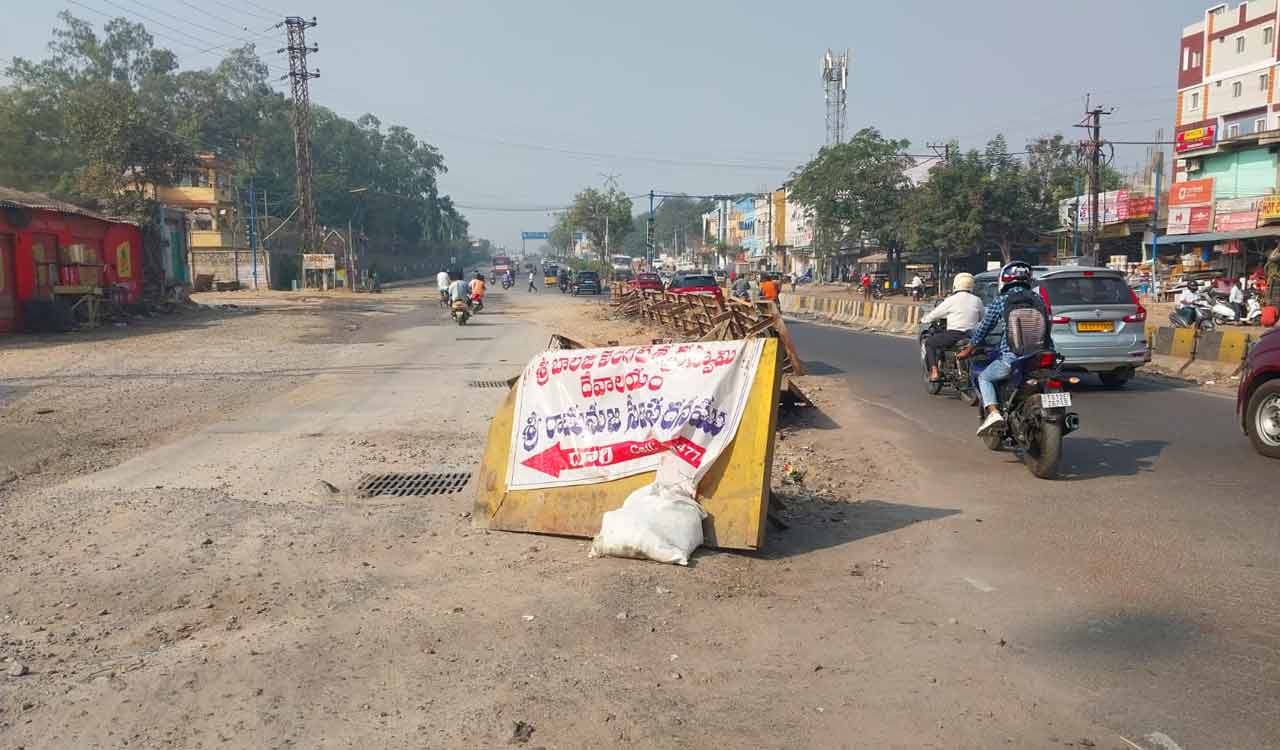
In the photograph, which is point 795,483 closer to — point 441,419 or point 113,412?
point 441,419

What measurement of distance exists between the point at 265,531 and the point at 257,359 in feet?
41.5

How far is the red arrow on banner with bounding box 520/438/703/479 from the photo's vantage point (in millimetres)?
5812

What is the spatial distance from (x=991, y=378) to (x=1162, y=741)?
5172 mm

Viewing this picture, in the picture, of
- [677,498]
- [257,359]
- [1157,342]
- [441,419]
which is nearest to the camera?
[677,498]

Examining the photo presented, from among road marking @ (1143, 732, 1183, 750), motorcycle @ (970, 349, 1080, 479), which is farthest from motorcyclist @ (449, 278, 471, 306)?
road marking @ (1143, 732, 1183, 750)

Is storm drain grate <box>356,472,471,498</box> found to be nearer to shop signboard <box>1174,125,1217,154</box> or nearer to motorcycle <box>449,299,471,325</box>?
motorcycle <box>449,299,471,325</box>

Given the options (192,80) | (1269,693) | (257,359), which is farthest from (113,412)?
(192,80)

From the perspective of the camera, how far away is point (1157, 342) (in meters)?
16.2

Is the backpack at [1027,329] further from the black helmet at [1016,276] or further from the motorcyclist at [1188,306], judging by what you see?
the motorcyclist at [1188,306]

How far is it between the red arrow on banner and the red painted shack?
21.6 meters

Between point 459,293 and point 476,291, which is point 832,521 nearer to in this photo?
point 459,293

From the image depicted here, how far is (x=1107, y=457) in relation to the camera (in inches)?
339

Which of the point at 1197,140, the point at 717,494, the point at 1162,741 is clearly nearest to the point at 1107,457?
the point at 717,494

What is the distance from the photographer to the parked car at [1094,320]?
492 inches
